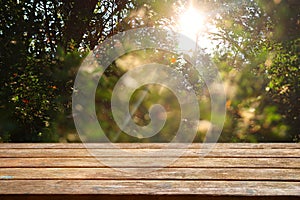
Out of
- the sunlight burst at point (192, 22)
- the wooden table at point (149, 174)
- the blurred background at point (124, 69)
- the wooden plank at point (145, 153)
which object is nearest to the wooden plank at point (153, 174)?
the wooden table at point (149, 174)

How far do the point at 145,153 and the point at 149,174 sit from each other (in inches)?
17.2

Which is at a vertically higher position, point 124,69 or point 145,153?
point 124,69

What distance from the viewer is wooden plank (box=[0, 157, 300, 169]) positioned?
1633 millimetres

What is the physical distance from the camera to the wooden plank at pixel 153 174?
1432mm

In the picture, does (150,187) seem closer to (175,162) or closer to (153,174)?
(153,174)

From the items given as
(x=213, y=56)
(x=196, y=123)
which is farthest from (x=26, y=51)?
(x=213, y=56)

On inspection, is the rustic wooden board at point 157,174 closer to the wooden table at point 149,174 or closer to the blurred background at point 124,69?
the wooden table at point 149,174

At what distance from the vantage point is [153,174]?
148 cm

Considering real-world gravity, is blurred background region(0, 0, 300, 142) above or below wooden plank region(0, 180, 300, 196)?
above

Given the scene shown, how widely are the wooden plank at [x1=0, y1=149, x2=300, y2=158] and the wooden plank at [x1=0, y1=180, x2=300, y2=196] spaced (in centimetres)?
47

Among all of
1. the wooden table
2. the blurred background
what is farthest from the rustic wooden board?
the blurred background

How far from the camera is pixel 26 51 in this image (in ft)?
12.9

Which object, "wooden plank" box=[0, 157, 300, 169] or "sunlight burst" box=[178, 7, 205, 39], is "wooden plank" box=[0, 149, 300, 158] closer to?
"wooden plank" box=[0, 157, 300, 169]

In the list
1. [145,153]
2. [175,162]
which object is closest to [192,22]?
[145,153]
